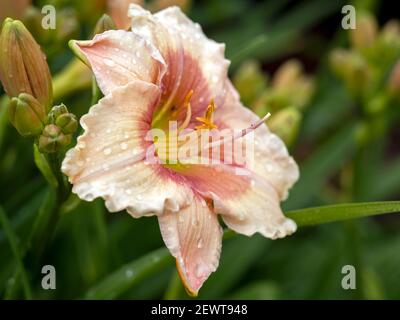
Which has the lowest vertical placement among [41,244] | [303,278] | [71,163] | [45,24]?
[303,278]

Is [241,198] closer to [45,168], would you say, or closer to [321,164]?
[45,168]

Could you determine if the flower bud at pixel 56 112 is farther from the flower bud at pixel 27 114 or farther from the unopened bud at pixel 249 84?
the unopened bud at pixel 249 84

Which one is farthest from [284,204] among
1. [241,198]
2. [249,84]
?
[241,198]

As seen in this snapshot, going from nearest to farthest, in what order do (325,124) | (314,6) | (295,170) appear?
(295,170)
(325,124)
(314,6)

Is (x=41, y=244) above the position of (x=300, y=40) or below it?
below

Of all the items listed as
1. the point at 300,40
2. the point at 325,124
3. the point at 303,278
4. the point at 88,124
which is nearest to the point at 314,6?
the point at 300,40

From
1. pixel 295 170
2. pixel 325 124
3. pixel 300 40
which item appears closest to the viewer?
pixel 295 170

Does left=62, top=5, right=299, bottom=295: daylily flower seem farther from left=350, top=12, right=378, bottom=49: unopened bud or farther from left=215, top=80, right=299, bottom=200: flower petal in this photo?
left=350, top=12, right=378, bottom=49: unopened bud
